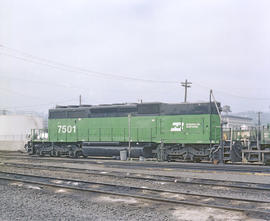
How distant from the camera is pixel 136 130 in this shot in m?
23.0

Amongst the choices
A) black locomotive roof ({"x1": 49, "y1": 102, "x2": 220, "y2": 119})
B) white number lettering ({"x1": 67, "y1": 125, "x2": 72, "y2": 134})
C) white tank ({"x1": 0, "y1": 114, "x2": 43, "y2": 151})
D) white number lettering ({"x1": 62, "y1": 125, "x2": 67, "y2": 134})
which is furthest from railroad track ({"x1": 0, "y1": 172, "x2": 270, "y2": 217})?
white tank ({"x1": 0, "y1": 114, "x2": 43, "y2": 151})

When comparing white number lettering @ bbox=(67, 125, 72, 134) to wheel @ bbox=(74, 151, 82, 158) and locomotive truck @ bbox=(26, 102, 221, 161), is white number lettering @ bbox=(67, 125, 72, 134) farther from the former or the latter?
wheel @ bbox=(74, 151, 82, 158)

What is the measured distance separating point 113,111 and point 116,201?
51.3ft

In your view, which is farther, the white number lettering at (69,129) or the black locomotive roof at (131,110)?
the white number lettering at (69,129)

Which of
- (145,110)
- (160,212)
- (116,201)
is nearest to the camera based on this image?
(160,212)

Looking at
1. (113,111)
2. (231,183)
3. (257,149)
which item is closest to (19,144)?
(113,111)

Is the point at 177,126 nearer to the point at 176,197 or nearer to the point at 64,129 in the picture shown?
the point at 64,129

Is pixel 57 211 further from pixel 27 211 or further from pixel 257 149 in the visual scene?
pixel 257 149

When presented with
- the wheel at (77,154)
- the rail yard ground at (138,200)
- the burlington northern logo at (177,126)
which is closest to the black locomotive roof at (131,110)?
the burlington northern logo at (177,126)

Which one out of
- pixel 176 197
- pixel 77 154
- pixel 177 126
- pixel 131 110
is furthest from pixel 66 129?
pixel 176 197

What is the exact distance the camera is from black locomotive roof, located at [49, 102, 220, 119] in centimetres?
2122

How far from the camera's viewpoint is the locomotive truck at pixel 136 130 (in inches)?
824

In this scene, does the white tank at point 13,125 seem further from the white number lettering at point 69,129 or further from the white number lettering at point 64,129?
the white number lettering at point 69,129

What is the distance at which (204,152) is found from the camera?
67.9 ft
